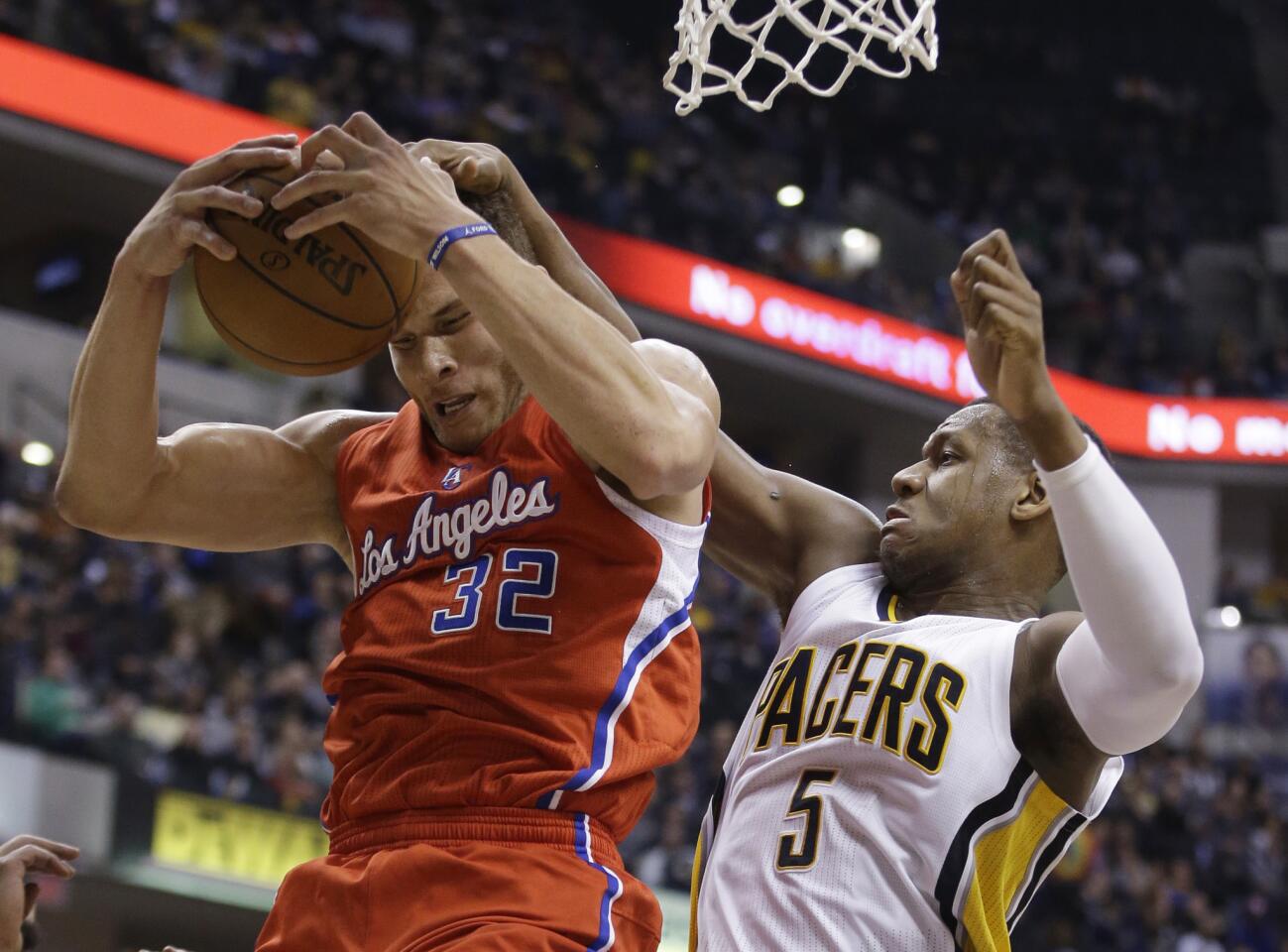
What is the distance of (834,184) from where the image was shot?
18.8 metres

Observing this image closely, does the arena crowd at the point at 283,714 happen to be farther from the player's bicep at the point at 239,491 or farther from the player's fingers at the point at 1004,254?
the player's fingers at the point at 1004,254

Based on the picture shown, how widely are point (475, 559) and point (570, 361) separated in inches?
17.1

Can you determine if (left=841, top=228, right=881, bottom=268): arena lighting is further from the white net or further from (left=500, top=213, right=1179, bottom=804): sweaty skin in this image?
(left=500, top=213, right=1179, bottom=804): sweaty skin

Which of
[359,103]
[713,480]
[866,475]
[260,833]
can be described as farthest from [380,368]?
[713,480]

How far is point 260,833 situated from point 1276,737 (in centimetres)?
1038

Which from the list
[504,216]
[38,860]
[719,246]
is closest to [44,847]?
[38,860]

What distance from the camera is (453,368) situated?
110 inches

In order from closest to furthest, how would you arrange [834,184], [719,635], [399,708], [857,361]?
[399,708] → [719,635] → [857,361] → [834,184]

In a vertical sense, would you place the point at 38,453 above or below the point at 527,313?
above

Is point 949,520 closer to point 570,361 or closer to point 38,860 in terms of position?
point 570,361

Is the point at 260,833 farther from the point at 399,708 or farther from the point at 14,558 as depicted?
the point at 399,708

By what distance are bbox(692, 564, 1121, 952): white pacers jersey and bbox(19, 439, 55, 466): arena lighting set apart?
9893mm

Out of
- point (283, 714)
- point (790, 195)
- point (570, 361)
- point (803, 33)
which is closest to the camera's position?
point (570, 361)

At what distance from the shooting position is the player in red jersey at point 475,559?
245 centimetres
